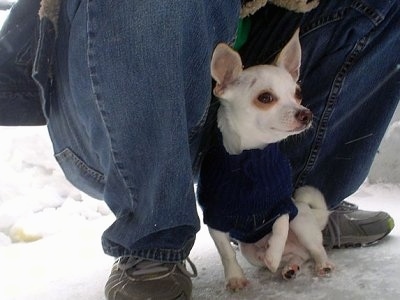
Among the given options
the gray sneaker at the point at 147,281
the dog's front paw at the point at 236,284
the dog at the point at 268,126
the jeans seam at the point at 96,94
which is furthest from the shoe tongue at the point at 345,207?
the jeans seam at the point at 96,94

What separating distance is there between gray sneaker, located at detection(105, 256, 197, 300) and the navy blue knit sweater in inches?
6.2

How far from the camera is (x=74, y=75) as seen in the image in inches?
35.3

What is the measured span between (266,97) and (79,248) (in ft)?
2.16

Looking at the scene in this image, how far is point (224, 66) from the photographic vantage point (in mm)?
1040

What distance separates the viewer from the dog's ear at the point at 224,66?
3.17 feet

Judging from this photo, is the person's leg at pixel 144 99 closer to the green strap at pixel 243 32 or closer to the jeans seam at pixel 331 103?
the green strap at pixel 243 32

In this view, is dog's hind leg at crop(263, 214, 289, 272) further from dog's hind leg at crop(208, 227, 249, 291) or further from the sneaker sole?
the sneaker sole

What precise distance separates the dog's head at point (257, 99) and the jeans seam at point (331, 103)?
0.08 m

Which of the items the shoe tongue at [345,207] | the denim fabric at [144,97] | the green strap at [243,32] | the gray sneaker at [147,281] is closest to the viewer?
the denim fabric at [144,97]

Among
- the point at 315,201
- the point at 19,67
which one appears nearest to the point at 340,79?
the point at 315,201

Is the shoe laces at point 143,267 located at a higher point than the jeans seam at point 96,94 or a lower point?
lower

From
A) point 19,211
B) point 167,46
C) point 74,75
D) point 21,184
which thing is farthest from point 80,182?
point 21,184

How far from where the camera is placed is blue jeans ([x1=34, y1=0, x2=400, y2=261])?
31.0 inches

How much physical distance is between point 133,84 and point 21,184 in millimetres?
1329
